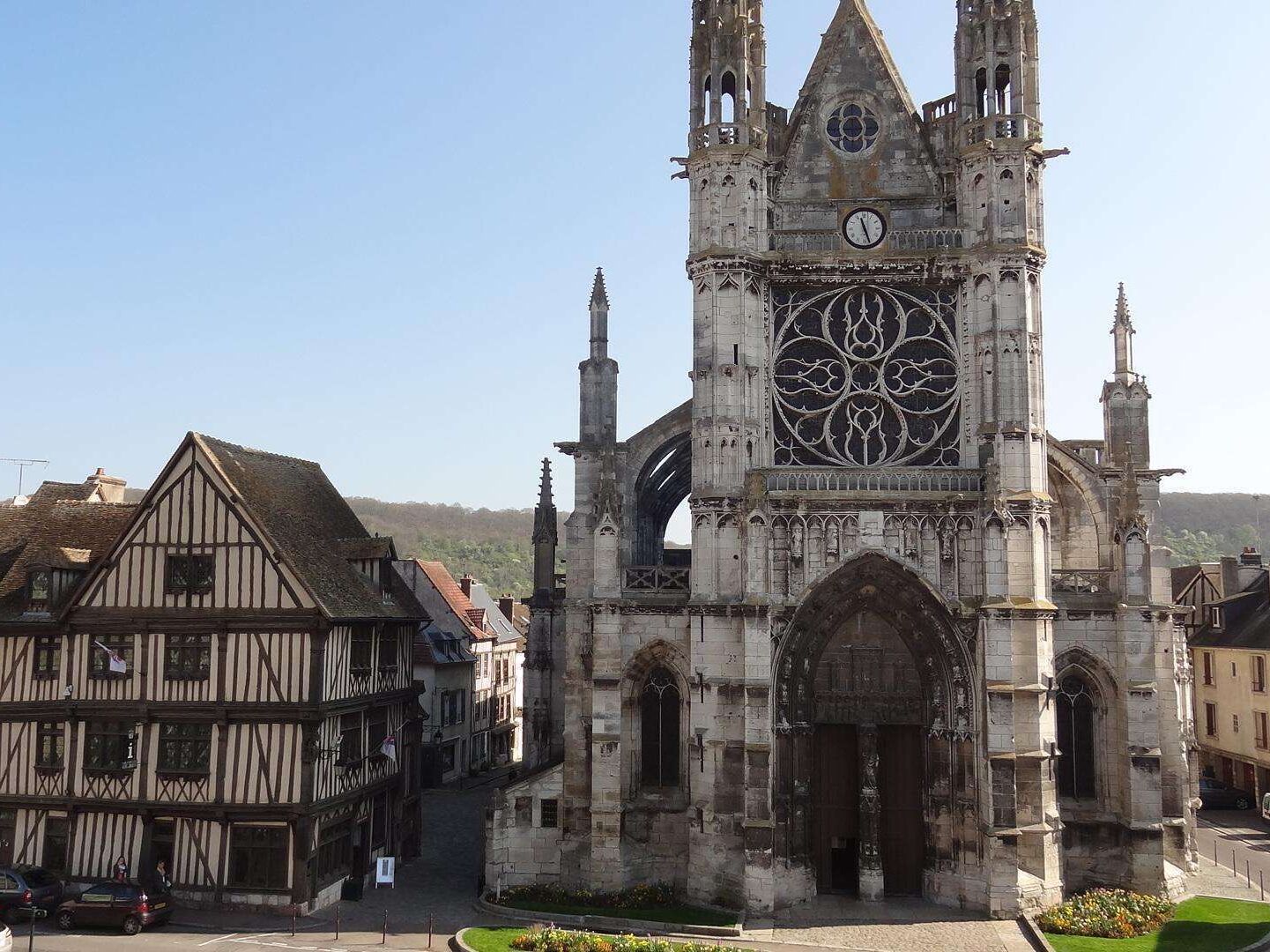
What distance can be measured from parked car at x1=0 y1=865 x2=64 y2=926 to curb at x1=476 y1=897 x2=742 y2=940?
9388mm

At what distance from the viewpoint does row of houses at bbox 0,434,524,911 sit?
2456 cm

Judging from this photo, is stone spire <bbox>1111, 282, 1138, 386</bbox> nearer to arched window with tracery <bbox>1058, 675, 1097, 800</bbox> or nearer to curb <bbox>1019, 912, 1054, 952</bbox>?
arched window with tracery <bbox>1058, 675, 1097, 800</bbox>

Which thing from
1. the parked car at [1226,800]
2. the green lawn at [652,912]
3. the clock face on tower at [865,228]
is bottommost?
the green lawn at [652,912]

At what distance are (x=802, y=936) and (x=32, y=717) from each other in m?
18.2

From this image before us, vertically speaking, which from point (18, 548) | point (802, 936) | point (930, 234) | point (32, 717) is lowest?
point (802, 936)

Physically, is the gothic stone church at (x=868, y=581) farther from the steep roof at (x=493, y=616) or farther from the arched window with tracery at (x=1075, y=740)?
the steep roof at (x=493, y=616)

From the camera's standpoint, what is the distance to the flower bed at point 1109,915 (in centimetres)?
2280

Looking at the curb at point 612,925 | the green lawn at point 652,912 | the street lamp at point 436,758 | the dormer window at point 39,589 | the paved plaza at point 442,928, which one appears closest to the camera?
the paved plaza at point 442,928

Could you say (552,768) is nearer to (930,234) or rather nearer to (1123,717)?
(1123,717)

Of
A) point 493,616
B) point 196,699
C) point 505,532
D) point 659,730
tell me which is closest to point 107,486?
point 196,699

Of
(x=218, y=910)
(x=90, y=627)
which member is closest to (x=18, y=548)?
(x=90, y=627)

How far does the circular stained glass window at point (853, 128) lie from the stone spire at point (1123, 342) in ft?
27.9

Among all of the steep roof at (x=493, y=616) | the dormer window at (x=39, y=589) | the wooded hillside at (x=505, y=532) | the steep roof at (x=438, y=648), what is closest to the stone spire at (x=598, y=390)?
the dormer window at (x=39, y=589)

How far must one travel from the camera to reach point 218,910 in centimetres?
2425
